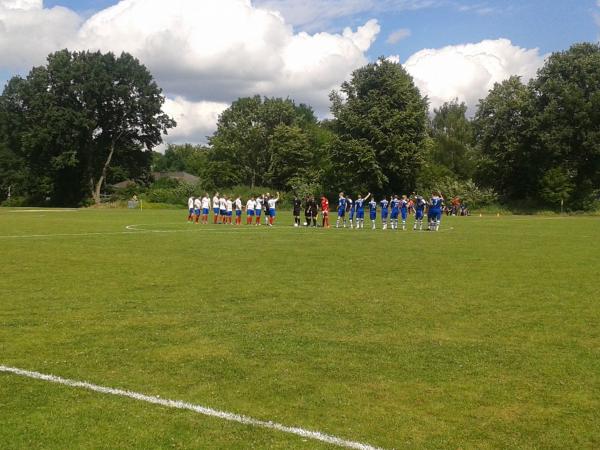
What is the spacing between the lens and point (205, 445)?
4.71 metres

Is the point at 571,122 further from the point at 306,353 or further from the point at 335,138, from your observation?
the point at 306,353

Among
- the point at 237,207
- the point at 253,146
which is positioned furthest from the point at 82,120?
the point at 237,207

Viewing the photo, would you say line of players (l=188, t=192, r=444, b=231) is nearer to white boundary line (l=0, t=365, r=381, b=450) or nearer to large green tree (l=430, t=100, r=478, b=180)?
white boundary line (l=0, t=365, r=381, b=450)

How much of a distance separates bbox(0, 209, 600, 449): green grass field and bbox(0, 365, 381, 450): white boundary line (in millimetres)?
93

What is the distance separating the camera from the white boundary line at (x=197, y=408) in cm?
480

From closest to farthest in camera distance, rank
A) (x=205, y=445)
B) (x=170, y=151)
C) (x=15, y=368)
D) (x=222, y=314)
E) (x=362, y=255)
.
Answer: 1. (x=205, y=445)
2. (x=15, y=368)
3. (x=222, y=314)
4. (x=362, y=255)
5. (x=170, y=151)

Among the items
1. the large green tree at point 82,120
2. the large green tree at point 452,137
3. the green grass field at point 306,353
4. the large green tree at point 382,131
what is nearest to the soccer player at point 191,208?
the green grass field at point 306,353

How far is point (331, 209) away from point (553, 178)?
24172 millimetres

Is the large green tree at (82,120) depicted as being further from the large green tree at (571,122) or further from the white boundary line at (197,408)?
the white boundary line at (197,408)

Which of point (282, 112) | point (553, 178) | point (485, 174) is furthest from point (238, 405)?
point (282, 112)

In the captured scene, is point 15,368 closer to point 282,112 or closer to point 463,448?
point 463,448

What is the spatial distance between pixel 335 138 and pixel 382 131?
220 inches

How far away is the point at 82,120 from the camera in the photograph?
2911 inches

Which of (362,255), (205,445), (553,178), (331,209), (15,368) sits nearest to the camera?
(205,445)
